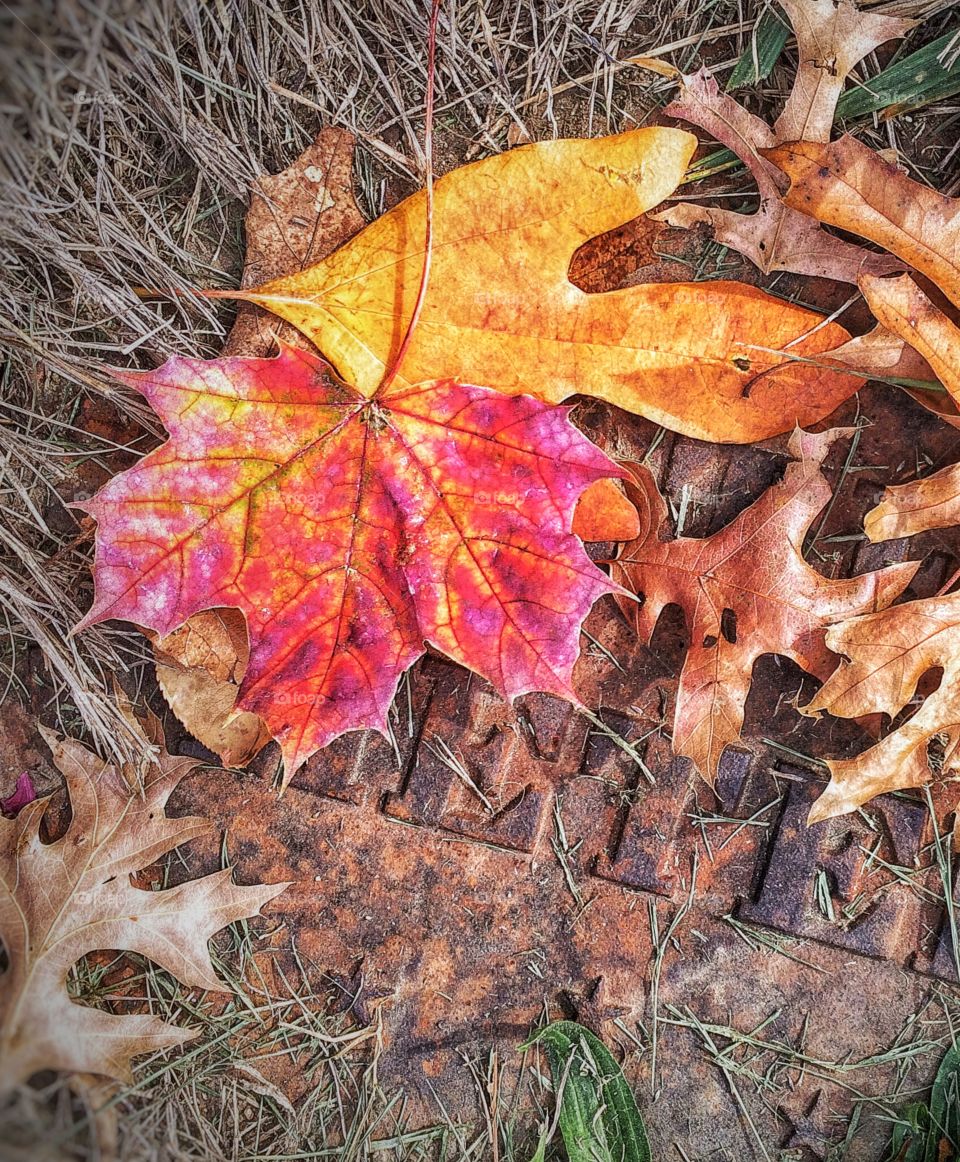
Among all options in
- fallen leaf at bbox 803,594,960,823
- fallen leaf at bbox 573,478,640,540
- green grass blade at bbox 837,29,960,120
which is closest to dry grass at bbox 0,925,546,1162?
fallen leaf at bbox 803,594,960,823

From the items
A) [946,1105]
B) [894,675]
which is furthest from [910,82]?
[946,1105]

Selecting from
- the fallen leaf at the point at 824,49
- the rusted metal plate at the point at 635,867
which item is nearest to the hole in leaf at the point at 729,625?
the rusted metal plate at the point at 635,867

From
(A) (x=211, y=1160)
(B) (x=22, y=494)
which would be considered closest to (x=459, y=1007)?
(A) (x=211, y=1160)

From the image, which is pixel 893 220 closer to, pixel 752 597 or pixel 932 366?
pixel 932 366

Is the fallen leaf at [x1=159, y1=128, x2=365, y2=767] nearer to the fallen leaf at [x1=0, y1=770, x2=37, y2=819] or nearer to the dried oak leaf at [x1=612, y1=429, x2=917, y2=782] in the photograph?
the fallen leaf at [x1=0, y1=770, x2=37, y2=819]

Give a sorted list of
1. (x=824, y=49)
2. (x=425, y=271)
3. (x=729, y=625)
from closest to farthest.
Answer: (x=425, y=271) → (x=824, y=49) → (x=729, y=625)

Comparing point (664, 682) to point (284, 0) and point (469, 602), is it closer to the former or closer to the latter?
point (469, 602)

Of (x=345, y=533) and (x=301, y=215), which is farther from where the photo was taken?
(x=301, y=215)
